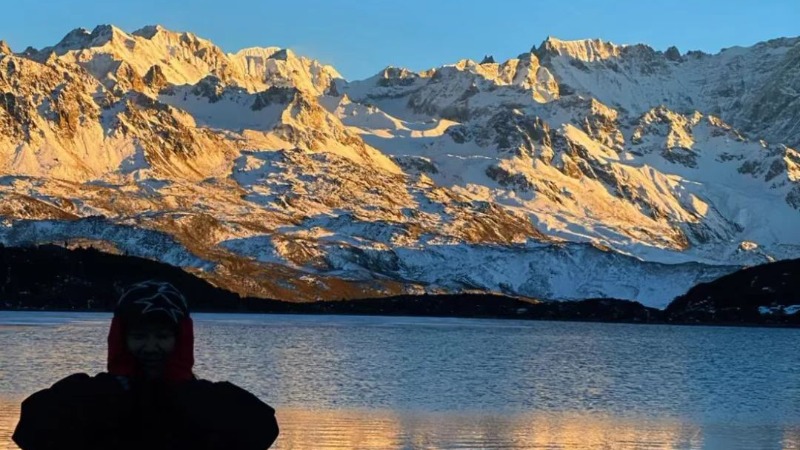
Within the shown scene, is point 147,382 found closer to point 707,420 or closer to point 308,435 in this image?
point 308,435

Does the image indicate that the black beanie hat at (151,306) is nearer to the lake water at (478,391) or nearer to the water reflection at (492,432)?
the lake water at (478,391)

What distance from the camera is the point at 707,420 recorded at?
86.6 m

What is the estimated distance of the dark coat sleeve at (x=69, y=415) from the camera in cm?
885

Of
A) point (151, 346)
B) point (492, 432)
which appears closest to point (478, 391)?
point (492, 432)

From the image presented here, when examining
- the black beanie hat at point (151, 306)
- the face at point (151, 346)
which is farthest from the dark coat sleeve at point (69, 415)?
the black beanie hat at point (151, 306)

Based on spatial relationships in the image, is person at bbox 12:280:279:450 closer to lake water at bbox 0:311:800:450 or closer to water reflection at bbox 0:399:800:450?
lake water at bbox 0:311:800:450

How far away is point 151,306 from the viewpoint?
9102 mm

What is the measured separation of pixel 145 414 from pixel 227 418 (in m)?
0.54

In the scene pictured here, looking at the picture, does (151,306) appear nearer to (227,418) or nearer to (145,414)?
(145,414)

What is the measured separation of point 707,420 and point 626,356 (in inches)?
3704

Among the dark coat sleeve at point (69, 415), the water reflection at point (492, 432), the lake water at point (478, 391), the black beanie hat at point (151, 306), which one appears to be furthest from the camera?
the lake water at point (478, 391)

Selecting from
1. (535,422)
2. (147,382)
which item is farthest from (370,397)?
(147,382)

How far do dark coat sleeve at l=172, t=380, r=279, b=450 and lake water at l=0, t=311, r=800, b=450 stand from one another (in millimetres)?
49527

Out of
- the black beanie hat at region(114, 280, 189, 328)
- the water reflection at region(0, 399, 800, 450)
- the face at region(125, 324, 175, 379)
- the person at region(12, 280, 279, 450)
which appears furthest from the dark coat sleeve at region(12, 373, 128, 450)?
the water reflection at region(0, 399, 800, 450)
